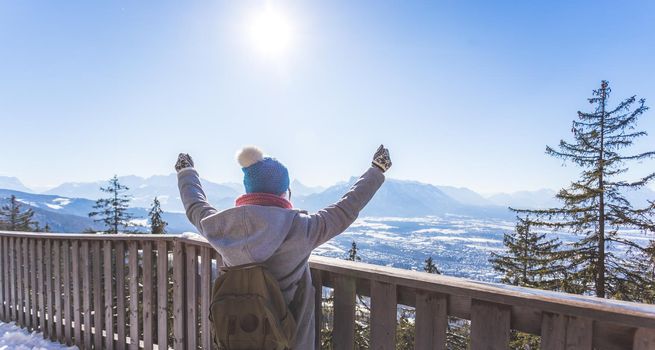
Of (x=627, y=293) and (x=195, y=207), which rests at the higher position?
(x=195, y=207)

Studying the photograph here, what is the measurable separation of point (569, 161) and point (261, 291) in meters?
15.9

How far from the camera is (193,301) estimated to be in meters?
2.82

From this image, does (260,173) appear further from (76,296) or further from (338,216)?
(76,296)

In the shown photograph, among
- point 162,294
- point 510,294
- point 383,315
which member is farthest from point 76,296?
point 510,294

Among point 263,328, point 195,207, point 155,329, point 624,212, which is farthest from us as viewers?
point 624,212

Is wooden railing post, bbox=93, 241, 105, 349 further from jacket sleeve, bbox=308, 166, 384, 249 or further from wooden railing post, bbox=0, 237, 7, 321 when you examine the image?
jacket sleeve, bbox=308, 166, 384, 249

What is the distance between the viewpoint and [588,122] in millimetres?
14203

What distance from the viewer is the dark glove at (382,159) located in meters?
1.80

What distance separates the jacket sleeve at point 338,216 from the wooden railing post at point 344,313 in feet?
1.29

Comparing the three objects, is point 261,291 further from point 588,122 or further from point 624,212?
point 588,122

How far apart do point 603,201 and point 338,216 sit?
48.2ft

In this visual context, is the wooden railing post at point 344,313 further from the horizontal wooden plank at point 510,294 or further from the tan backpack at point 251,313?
the tan backpack at point 251,313

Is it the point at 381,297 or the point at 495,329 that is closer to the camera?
the point at 495,329

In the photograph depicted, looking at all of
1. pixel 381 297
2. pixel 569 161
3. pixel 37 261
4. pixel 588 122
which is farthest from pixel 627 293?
pixel 37 261
